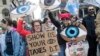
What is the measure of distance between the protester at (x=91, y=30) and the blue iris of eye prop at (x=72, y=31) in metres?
0.27

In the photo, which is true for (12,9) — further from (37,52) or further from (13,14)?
(37,52)

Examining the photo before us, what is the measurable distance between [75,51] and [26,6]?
223cm

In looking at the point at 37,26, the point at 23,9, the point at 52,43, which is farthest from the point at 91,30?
the point at 23,9

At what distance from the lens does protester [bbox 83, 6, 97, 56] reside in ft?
37.5

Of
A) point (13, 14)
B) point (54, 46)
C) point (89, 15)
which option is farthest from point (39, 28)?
point (13, 14)

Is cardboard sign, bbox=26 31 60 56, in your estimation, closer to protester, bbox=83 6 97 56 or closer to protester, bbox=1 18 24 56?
protester, bbox=1 18 24 56

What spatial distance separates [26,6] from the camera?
12805 millimetres

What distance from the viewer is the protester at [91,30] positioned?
1142cm

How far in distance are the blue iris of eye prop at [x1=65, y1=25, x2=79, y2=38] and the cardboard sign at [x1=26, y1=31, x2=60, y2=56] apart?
1.53 feet

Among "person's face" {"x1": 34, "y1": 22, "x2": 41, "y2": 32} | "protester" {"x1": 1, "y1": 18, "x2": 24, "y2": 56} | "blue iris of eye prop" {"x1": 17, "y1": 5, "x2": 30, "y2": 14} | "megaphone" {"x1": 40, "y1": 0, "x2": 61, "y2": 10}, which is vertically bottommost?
"protester" {"x1": 1, "y1": 18, "x2": 24, "y2": 56}

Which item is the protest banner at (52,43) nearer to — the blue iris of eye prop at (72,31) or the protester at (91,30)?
the blue iris of eye prop at (72,31)

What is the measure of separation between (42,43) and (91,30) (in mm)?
1293

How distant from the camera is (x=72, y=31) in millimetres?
11547

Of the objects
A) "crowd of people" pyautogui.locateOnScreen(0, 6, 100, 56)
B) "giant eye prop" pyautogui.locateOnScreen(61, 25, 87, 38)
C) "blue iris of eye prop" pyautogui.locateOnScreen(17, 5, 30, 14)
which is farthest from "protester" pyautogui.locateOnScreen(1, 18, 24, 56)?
"giant eye prop" pyautogui.locateOnScreen(61, 25, 87, 38)
